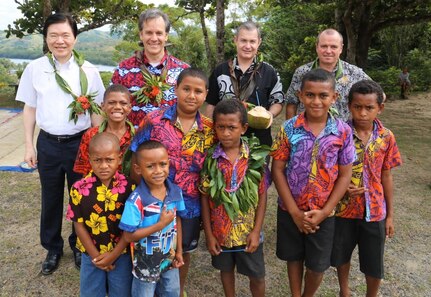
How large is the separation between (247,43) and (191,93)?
0.91 meters

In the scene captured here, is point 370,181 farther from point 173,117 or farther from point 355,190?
point 173,117

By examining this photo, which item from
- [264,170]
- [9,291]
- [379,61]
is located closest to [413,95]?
[379,61]

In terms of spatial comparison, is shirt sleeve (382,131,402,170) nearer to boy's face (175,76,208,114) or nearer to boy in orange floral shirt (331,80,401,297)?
boy in orange floral shirt (331,80,401,297)

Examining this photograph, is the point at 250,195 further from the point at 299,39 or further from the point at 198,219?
the point at 299,39

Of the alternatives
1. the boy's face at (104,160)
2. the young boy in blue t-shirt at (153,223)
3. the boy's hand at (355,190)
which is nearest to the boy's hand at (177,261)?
the young boy in blue t-shirt at (153,223)

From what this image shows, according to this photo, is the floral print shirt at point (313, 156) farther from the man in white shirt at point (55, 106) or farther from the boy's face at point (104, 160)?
the man in white shirt at point (55, 106)

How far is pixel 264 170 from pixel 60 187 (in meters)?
1.82

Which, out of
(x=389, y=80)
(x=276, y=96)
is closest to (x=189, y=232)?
(x=276, y=96)

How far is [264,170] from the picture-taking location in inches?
99.3

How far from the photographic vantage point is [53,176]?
3.09 meters

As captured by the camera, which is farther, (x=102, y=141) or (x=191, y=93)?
(x=191, y=93)

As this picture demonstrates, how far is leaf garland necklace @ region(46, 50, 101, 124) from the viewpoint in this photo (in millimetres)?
2848

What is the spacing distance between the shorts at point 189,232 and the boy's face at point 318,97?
1.09 metres

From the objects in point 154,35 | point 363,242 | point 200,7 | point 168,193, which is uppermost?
point 200,7
